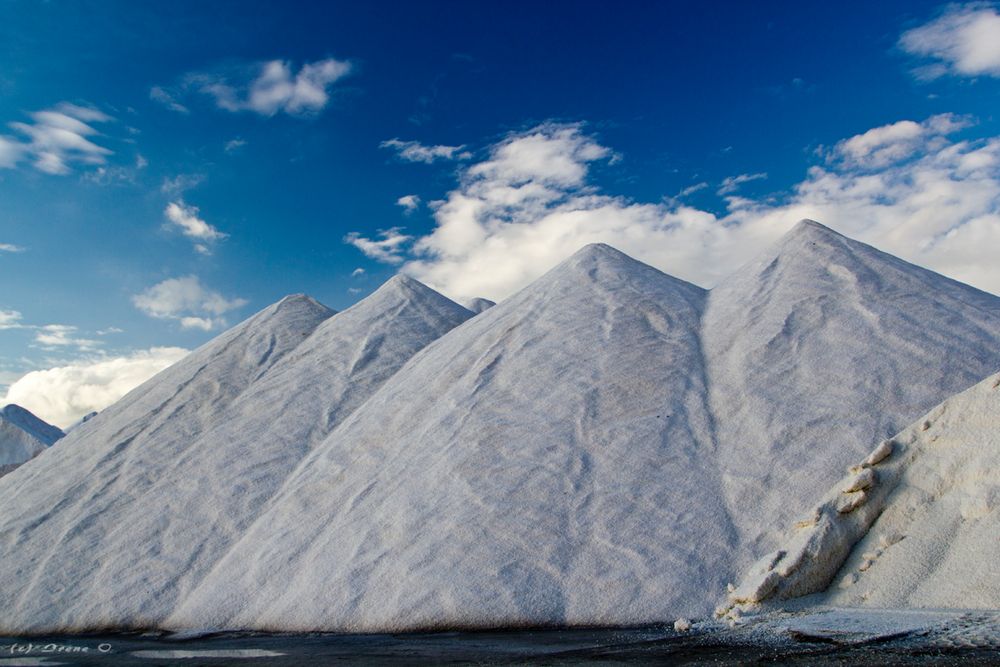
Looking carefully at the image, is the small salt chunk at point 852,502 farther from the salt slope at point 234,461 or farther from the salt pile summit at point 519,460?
the salt slope at point 234,461

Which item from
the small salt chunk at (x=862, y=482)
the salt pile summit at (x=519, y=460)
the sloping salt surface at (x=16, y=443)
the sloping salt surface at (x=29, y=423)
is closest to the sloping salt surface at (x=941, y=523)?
the small salt chunk at (x=862, y=482)

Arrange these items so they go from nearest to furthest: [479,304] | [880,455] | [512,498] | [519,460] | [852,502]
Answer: [852,502], [880,455], [512,498], [519,460], [479,304]

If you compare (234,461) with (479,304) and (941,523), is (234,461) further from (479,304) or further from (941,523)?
(479,304)

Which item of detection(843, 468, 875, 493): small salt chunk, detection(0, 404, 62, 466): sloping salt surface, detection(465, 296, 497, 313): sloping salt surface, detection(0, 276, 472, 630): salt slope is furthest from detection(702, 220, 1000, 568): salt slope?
detection(0, 404, 62, 466): sloping salt surface

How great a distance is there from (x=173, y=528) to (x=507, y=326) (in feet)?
20.3

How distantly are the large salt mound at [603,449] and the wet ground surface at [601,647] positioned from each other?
1.98 feet

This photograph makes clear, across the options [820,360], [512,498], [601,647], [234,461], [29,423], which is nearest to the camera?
[601,647]

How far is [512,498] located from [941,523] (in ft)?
14.4

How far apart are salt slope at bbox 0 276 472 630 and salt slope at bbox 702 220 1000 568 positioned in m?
6.82

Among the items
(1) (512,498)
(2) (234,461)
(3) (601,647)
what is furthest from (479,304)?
(3) (601,647)

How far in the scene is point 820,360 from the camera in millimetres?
10102

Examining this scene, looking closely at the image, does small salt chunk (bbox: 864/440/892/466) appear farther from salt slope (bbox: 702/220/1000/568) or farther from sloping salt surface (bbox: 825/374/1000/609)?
salt slope (bbox: 702/220/1000/568)

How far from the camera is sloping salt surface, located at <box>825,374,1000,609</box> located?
5.62m

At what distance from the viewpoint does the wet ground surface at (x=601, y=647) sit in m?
4.52
